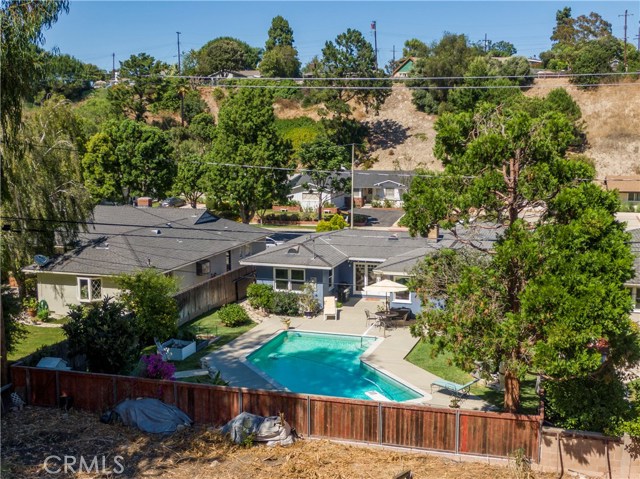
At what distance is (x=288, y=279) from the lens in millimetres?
30766

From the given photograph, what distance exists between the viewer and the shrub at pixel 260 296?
29438 mm

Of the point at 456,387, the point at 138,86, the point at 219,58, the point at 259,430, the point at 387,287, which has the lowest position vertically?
the point at 456,387

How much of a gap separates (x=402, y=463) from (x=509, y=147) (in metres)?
7.47

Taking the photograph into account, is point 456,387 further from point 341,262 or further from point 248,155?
point 248,155

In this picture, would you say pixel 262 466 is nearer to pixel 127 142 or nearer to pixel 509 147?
pixel 509 147

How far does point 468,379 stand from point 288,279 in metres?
11.8

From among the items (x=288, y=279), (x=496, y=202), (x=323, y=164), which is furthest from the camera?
(x=323, y=164)

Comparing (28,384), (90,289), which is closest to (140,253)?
(90,289)

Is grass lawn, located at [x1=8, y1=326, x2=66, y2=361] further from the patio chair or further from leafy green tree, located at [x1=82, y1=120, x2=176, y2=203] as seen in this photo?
leafy green tree, located at [x1=82, y1=120, x2=176, y2=203]

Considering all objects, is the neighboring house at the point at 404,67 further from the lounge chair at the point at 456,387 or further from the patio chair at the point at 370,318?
the lounge chair at the point at 456,387

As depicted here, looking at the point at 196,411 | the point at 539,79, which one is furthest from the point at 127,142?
the point at 539,79

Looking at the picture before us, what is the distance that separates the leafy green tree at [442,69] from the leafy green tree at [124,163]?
42.0m

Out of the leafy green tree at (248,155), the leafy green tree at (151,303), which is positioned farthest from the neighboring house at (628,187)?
the leafy green tree at (151,303)

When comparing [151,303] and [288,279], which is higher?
[151,303]
